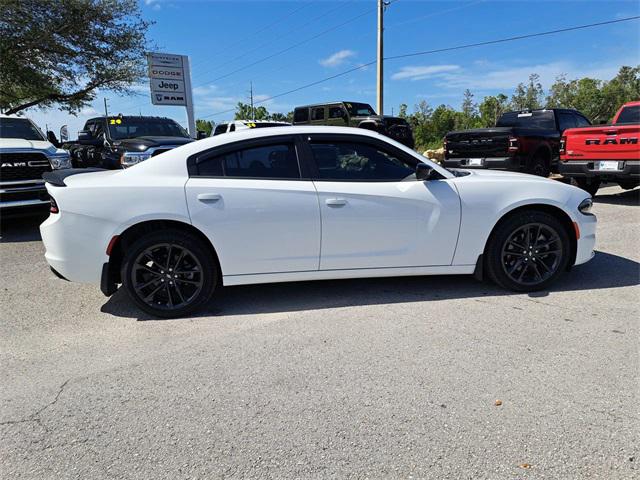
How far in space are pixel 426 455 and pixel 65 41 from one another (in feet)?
60.3

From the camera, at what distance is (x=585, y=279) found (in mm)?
4531

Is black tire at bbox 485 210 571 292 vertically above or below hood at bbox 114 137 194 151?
below

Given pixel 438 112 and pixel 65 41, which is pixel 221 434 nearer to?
pixel 65 41

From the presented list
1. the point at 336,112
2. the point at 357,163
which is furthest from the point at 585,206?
the point at 336,112

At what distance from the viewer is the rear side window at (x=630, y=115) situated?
9602 millimetres

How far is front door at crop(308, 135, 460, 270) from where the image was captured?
3857 mm

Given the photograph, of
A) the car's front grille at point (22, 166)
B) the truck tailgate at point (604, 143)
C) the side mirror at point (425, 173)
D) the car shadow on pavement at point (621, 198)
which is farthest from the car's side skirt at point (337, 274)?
the car shadow on pavement at point (621, 198)

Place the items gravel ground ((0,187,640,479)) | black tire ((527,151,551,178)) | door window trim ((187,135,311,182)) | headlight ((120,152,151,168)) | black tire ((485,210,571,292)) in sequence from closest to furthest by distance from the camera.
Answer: gravel ground ((0,187,640,479)), door window trim ((187,135,311,182)), black tire ((485,210,571,292)), headlight ((120,152,151,168)), black tire ((527,151,551,178))

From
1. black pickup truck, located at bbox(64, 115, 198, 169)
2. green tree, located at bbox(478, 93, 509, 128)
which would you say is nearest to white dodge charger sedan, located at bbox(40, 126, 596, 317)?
black pickup truck, located at bbox(64, 115, 198, 169)

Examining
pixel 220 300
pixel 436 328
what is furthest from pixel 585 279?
pixel 220 300

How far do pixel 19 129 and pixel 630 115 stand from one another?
487 inches

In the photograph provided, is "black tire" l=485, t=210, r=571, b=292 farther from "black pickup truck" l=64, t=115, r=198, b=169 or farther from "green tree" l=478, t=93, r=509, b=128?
"green tree" l=478, t=93, r=509, b=128

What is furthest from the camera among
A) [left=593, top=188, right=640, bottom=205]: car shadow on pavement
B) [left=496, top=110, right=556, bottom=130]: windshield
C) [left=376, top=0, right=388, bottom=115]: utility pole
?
[left=376, top=0, right=388, bottom=115]: utility pole

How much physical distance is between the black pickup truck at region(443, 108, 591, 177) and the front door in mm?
5588
